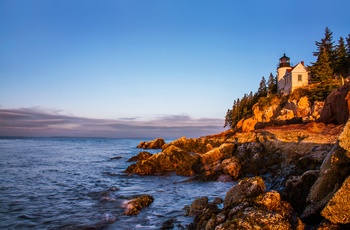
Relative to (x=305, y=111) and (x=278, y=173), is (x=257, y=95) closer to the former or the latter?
A: (x=305, y=111)

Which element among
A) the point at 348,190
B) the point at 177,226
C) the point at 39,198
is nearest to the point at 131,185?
the point at 39,198

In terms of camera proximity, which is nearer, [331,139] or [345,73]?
[331,139]

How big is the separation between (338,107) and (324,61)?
98.3ft

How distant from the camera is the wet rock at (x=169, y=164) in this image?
24.8 meters

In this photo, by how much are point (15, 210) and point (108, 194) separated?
516 cm

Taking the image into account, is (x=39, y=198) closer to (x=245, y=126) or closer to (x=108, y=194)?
(x=108, y=194)

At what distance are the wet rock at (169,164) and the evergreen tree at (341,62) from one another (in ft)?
147

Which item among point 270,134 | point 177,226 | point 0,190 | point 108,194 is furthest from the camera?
point 270,134

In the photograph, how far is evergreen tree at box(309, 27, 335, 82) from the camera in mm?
50344

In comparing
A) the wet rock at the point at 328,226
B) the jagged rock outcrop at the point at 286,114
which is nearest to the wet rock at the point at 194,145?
the jagged rock outcrop at the point at 286,114

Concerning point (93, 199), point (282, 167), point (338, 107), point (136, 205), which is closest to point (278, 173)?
point (282, 167)

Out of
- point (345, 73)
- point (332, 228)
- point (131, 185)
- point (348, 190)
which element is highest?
point (345, 73)

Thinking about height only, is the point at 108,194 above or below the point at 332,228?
below

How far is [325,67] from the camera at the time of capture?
5109 cm
